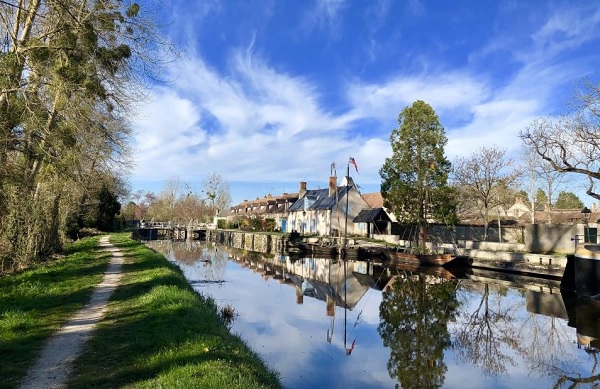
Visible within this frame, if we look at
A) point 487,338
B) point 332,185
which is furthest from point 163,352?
point 332,185

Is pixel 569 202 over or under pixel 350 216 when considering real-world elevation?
over

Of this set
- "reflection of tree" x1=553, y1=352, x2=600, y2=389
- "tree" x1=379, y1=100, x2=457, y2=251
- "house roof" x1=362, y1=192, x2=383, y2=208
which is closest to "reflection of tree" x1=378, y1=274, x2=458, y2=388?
"reflection of tree" x1=553, y1=352, x2=600, y2=389

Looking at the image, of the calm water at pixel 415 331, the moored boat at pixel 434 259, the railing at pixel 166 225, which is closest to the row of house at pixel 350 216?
the moored boat at pixel 434 259

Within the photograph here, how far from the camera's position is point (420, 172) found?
3878 centimetres

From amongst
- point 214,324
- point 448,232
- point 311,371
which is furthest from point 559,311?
point 448,232

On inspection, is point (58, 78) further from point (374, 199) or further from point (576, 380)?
point (374, 199)

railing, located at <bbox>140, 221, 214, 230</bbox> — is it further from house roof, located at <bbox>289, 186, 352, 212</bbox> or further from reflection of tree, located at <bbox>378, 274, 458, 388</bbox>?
reflection of tree, located at <bbox>378, 274, 458, 388</bbox>

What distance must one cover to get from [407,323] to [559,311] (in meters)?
7.22

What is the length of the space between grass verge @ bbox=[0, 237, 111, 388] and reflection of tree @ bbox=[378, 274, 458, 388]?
7.49m

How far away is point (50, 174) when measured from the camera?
1600 cm

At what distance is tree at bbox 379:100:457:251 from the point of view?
38062 millimetres

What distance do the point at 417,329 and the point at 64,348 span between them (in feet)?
36.2

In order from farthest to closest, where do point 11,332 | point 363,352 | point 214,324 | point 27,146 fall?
point 363,352 → point 27,146 → point 214,324 → point 11,332

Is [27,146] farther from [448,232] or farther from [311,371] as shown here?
[448,232]
